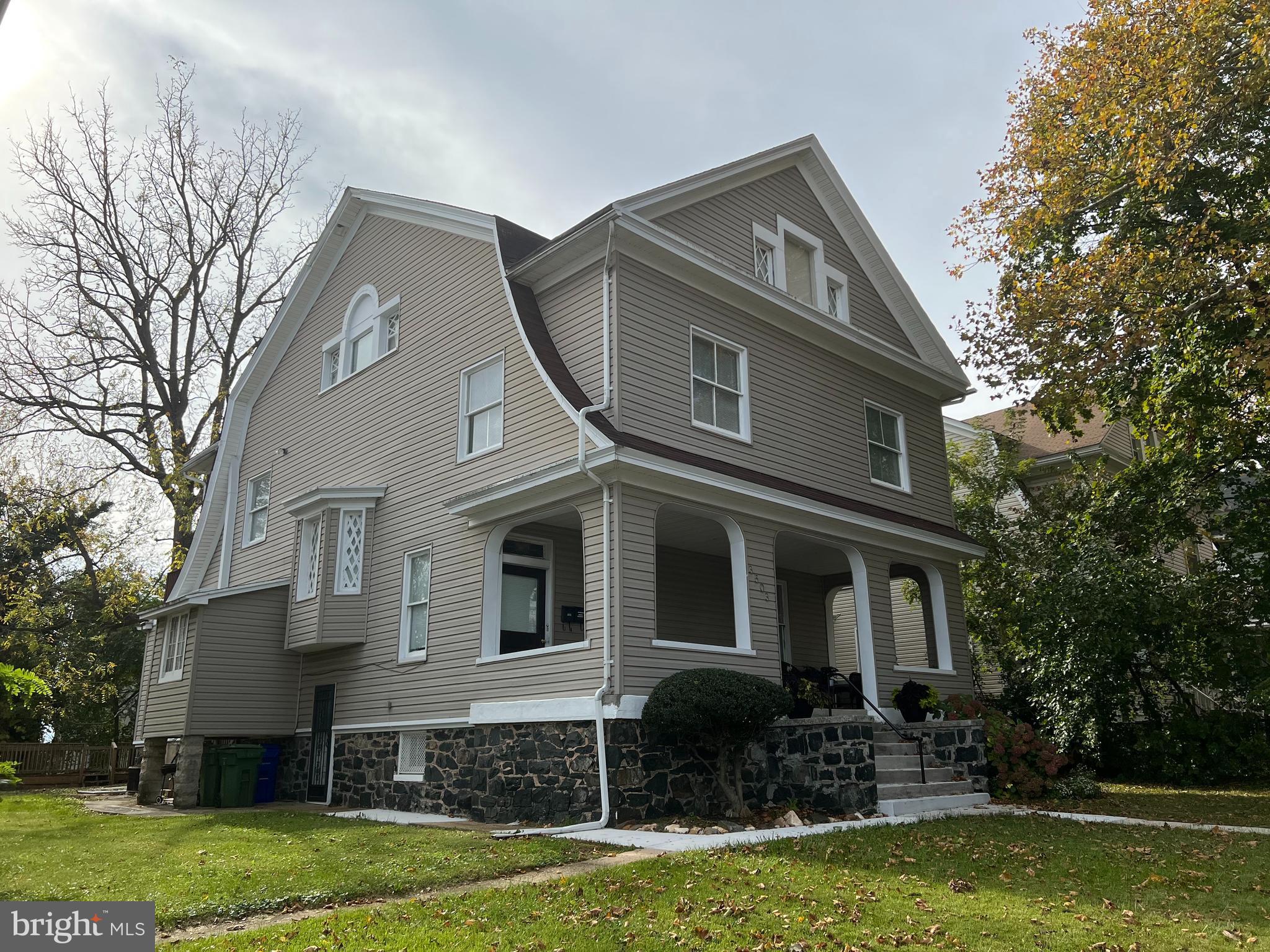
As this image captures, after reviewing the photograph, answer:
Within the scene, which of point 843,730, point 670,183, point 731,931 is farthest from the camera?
point 670,183

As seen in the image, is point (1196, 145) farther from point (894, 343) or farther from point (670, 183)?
point (670, 183)

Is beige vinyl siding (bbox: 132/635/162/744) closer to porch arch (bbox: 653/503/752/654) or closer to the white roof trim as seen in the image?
porch arch (bbox: 653/503/752/654)

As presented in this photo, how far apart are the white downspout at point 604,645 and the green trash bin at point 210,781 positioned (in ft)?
20.9

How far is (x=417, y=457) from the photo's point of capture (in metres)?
Answer: 14.4

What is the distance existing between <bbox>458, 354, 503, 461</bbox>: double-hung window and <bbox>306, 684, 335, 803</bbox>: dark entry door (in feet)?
15.7

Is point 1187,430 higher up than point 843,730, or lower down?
higher up

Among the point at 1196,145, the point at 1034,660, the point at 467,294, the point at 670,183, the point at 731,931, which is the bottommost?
the point at 731,931

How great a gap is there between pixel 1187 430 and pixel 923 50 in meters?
7.87

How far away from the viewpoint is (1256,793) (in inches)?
575

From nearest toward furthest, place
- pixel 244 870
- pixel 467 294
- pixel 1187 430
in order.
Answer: pixel 244 870 < pixel 467 294 < pixel 1187 430

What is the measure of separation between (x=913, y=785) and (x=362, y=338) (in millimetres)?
11537

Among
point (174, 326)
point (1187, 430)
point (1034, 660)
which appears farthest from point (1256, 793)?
point (174, 326)

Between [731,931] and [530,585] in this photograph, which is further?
[530,585]

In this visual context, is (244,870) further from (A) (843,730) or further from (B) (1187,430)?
(B) (1187,430)
